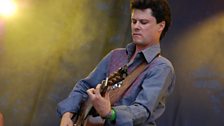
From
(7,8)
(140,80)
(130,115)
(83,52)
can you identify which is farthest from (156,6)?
(7,8)

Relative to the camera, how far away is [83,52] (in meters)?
3.01

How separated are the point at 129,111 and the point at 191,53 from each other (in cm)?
157

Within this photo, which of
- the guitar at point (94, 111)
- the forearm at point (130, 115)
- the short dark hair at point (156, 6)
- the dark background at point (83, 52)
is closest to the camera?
the forearm at point (130, 115)

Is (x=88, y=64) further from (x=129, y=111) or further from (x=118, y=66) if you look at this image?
(x=129, y=111)

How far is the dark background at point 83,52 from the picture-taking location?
291cm

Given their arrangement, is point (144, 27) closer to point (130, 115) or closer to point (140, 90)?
point (140, 90)

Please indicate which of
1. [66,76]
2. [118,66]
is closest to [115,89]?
[118,66]

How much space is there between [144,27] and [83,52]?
1316 mm

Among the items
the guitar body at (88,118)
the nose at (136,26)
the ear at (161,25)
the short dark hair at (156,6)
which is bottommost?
the guitar body at (88,118)

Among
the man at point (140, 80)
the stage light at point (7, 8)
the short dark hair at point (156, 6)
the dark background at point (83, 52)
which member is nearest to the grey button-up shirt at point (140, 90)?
the man at point (140, 80)

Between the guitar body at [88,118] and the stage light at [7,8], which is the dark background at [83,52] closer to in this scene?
the stage light at [7,8]

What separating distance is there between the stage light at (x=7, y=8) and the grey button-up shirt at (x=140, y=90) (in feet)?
4.16

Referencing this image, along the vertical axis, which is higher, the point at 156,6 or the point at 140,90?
the point at 156,6

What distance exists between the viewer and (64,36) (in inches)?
117
